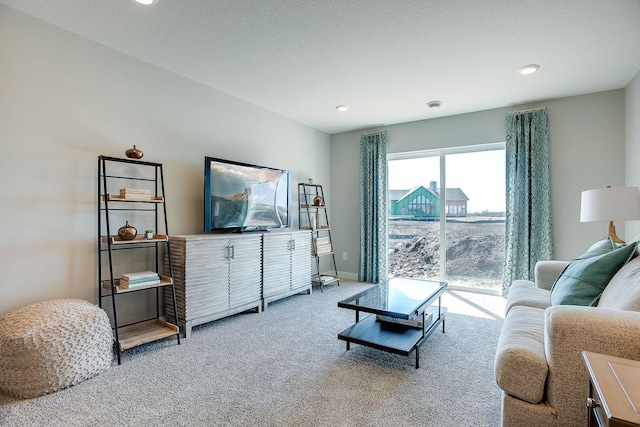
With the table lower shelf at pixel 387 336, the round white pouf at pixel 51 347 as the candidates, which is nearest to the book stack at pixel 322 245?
the table lower shelf at pixel 387 336

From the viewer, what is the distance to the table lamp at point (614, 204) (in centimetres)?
232

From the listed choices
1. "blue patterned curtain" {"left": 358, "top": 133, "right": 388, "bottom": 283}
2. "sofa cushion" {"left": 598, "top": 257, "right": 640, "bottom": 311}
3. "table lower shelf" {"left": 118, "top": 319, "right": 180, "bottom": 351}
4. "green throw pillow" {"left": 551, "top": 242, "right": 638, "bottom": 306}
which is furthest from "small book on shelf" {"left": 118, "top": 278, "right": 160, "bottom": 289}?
"blue patterned curtain" {"left": 358, "top": 133, "right": 388, "bottom": 283}

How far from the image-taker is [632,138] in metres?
3.30

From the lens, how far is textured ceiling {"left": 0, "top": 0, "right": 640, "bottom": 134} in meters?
2.16

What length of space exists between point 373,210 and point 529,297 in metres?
2.88

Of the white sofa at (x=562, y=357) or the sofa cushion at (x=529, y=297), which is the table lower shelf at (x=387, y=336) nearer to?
the sofa cushion at (x=529, y=297)

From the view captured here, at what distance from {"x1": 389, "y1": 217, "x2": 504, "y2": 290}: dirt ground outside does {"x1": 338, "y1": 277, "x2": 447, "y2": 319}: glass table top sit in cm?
170

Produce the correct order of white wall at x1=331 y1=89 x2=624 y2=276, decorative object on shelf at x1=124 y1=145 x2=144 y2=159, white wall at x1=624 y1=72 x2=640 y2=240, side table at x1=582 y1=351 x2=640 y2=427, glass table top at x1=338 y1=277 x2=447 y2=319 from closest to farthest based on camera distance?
1. side table at x1=582 y1=351 x2=640 y2=427
2. glass table top at x1=338 y1=277 x2=447 y2=319
3. decorative object on shelf at x1=124 y1=145 x2=144 y2=159
4. white wall at x1=624 y1=72 x2=640 y2=240
5. white wall at x1=331 y1=89 x2=624 y2=276

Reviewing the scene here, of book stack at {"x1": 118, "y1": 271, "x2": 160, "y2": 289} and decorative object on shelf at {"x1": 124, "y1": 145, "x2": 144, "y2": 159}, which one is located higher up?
decorative object on shelf at {"x1": 124, "y1": 145, "x2": 144, "y2": 159}

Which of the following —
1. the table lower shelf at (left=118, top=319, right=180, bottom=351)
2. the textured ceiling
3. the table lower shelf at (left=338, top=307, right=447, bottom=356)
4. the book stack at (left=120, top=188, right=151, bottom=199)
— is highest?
the textured ceiling

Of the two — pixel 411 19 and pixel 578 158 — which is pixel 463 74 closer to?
pixel 411 19

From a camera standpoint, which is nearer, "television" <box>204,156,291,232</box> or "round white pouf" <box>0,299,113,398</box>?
"round white pouf" <box>0,299,113,398</box>

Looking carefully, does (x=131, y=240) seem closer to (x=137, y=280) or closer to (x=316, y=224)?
(x=137, y=280)

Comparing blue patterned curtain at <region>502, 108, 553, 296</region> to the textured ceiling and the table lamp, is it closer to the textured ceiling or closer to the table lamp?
the textured ceiling
